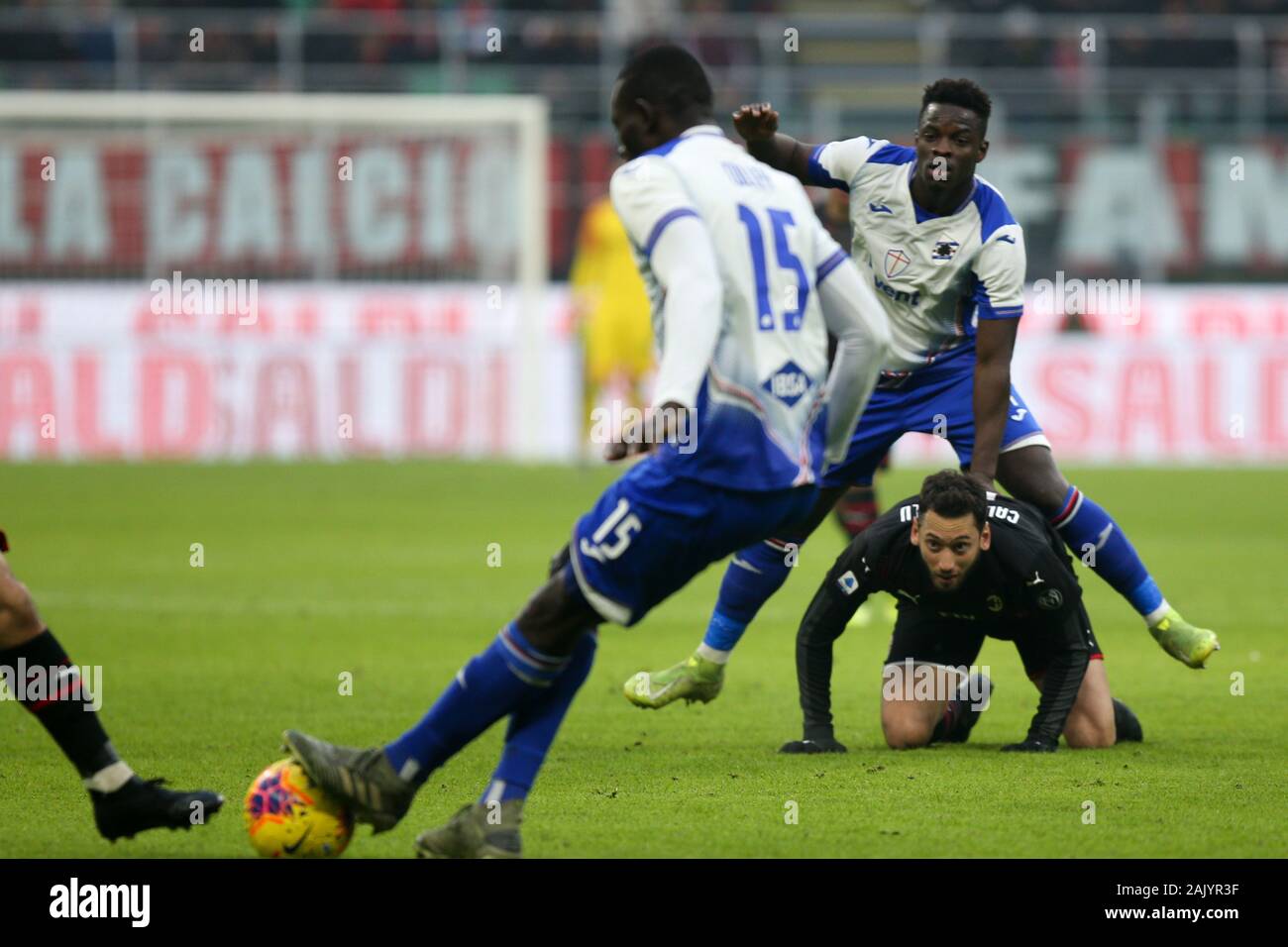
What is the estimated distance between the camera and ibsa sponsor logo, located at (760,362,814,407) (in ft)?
16.0

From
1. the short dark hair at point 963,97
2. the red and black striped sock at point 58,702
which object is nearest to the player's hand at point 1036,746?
the short dark hair at point 963,97

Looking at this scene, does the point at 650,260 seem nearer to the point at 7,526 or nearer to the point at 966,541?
the point at 966,541

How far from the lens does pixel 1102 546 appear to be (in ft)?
23.9

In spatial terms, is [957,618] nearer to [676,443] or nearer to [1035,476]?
[1035,476]

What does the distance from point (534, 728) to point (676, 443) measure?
33.1 inches

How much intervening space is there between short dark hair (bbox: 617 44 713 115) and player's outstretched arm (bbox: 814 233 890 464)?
0.46m

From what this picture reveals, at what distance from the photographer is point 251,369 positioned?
20484 mm

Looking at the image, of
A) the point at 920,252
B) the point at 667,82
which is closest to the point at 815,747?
the point at 920,252

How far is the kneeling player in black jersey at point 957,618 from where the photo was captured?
6645 millimetres

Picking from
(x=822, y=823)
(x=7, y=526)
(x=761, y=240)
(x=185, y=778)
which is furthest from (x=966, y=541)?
(x=7, y=526)

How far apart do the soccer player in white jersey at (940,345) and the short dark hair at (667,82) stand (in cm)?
194

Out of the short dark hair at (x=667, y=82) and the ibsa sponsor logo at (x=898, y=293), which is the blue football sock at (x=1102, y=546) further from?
the short dark hair at (x=667, y=82)
